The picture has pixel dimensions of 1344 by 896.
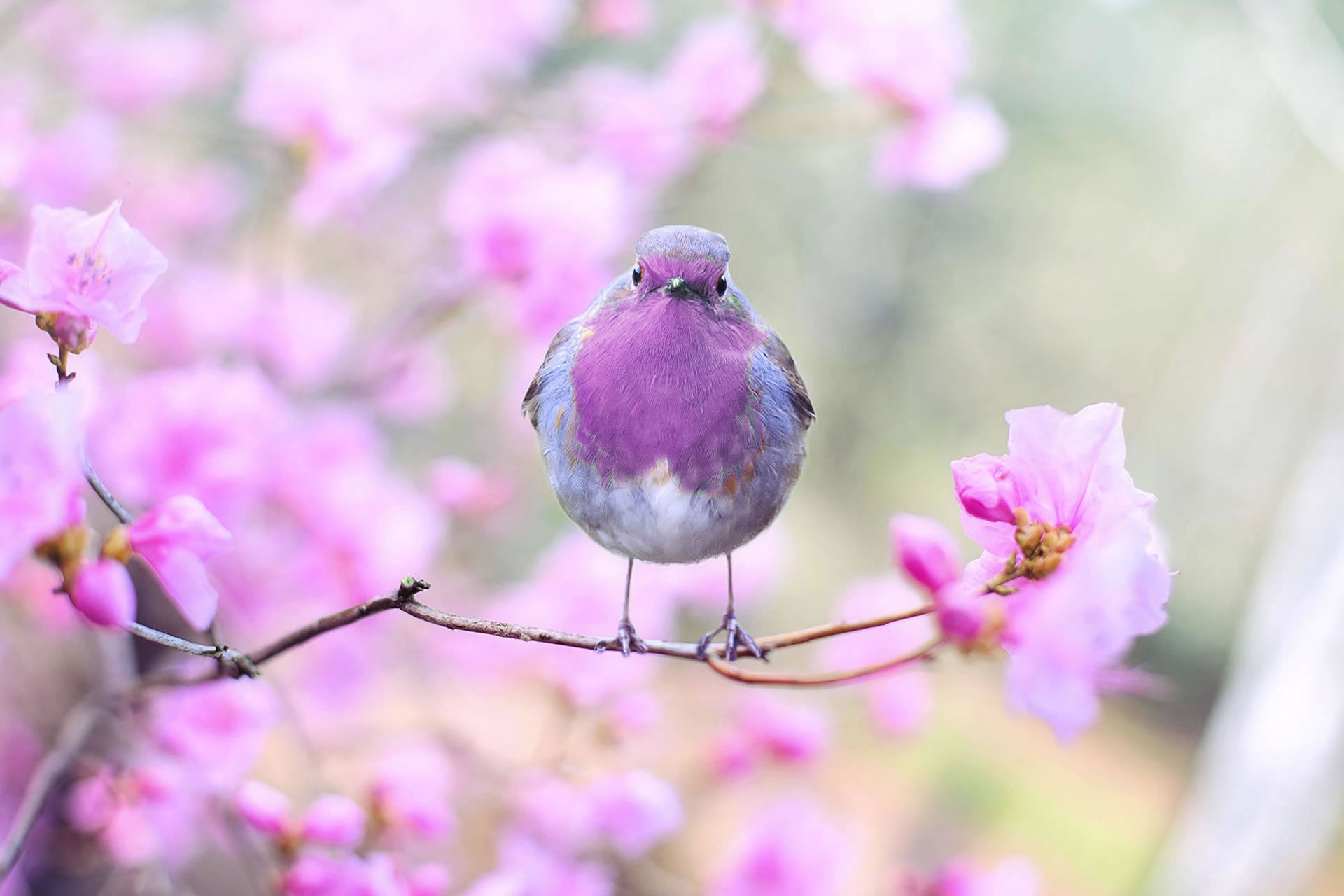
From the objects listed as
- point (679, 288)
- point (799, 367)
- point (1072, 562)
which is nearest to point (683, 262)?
point (679, 288)

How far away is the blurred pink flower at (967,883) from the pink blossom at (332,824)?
0.56m

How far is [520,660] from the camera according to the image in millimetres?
1583

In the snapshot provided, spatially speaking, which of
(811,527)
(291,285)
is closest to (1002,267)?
(811,527)

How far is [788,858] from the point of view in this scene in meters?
1.18

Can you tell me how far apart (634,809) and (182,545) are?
0.69m

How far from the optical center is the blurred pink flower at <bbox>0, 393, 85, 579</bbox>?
0.43 m

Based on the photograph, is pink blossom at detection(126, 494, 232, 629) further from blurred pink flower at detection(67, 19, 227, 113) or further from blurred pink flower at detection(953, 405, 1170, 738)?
blurred pink flower at detection(67, 19, 227, 113)

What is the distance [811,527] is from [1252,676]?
2027mm

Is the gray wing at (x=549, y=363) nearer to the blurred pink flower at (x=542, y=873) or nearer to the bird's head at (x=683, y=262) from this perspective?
the bird's head at (x=683, y=262)

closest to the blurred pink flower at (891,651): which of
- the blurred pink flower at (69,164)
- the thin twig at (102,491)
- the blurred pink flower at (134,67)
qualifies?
the thin twig at (102,491)

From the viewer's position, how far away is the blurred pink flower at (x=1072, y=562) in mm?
384

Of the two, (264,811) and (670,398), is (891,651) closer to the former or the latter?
(264,811)

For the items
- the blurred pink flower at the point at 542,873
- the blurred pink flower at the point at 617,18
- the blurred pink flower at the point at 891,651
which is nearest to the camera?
the blurred pink flower at the point at 542,873

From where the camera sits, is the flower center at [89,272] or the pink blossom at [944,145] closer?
the flower center at [89,272]
